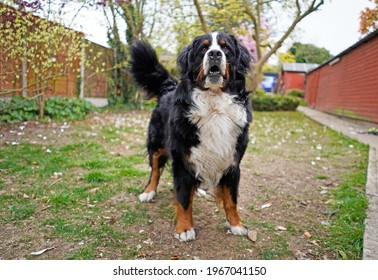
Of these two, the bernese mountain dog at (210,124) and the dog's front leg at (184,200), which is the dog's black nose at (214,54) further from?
the dog's front leg at (184,200)

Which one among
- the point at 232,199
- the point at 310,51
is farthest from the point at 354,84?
the point at 232,199

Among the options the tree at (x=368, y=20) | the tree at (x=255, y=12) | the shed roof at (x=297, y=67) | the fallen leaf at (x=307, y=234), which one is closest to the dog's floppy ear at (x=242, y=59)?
the fallen leaf at (x=307, y=234)

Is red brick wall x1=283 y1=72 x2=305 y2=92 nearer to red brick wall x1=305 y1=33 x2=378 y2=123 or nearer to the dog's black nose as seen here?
red brick wall x1=305 y1=33 x2=378 y2=123

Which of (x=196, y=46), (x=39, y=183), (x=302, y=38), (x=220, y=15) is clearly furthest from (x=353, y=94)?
(x=39, y=183)

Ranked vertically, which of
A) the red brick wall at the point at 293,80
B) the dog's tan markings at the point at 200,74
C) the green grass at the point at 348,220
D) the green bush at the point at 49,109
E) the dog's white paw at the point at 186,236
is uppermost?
the red brick wall at the point at 293,80

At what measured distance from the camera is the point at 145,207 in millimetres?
2914

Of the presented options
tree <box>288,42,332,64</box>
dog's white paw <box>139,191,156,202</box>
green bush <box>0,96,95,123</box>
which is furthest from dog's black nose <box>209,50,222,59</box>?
tree <box>288,42,332,64</box>

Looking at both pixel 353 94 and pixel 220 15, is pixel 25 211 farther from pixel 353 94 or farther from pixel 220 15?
pixel 353 94

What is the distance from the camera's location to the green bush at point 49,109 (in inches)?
248

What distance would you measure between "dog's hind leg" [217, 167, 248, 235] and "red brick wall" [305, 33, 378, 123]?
24.3ft

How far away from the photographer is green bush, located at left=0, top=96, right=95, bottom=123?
6.29 m

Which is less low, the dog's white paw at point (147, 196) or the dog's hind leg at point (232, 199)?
the dog's hind leg at point (232, 199)

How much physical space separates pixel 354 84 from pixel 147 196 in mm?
10034

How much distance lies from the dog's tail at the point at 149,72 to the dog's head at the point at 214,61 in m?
0.88
